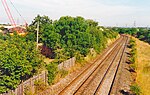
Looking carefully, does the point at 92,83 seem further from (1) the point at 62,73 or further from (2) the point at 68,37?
(2) the point at 68,37

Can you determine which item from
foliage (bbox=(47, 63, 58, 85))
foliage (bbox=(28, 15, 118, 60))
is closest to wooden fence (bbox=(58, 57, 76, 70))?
foliage (bbox=(47, 63, 58, 85))

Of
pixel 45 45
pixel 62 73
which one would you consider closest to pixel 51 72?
pixel 62 73

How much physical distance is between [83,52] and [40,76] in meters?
22.5

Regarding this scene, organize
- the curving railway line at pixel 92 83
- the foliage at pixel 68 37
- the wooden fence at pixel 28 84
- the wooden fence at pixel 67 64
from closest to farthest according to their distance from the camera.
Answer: the wooden fence at pixel 28 84 → the curving railway line at pixel 92 83 → the wooden fence at pixel 67 64 → the foliage at pixel 68 37

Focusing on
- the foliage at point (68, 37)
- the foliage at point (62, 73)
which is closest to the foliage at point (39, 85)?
the foliage at point (62, 73)

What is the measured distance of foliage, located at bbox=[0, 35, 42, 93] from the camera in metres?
20.5

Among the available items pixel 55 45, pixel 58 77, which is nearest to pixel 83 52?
pixel 55 45

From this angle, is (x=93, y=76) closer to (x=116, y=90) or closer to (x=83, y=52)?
(x=116, y=90)

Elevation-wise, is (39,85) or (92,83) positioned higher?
(39,85)

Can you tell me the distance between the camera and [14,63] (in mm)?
20938

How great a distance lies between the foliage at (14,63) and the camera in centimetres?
2050

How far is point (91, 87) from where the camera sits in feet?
90.9

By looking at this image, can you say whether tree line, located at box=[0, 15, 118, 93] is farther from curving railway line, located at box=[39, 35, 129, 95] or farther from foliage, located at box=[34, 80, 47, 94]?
curving railway line, located at box=[39, 35, 129, 95]

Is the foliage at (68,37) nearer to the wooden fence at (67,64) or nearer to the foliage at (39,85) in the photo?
the wooden fence at (67,64)
